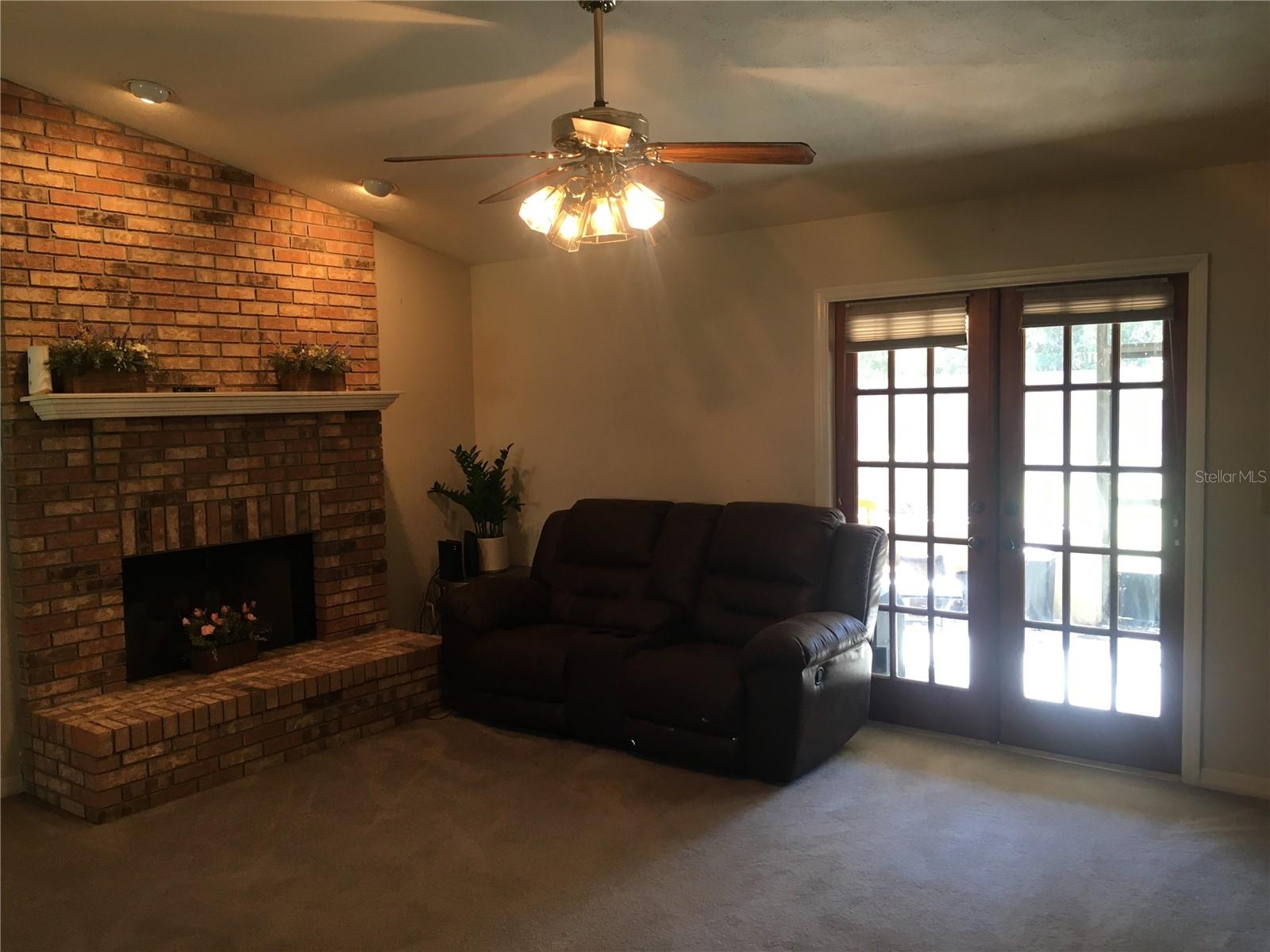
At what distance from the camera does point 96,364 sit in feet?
12.6

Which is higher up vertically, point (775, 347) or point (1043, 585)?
point (775, 347)

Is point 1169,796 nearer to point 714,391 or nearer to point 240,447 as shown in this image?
point 714,391

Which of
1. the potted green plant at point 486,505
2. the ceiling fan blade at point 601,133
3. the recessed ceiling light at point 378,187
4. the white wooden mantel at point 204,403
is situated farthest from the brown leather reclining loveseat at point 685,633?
the ceiling fan blade at point 601,133

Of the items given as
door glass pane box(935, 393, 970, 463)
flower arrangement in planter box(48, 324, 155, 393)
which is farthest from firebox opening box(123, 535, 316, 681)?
door glass pane box(935, 393, 970, 463)

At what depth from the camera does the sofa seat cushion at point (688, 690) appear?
380 centimetres

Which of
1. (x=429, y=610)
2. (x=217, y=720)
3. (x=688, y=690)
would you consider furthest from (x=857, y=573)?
(x=217, y=720)

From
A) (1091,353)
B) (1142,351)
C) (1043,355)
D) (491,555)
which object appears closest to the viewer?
(1142,351)

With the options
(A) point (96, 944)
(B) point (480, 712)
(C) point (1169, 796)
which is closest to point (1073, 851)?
(C) point (1169, 796)

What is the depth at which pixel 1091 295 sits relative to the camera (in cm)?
390

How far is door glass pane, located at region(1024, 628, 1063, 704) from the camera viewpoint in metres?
4.09

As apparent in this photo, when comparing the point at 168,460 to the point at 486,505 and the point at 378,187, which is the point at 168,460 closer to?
the point at 378,187

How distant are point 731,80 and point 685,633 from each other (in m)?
2.47

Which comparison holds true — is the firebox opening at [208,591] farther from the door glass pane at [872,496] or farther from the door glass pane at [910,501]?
the door glass pane at [910,501]

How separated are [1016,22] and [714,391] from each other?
2.55 metres
